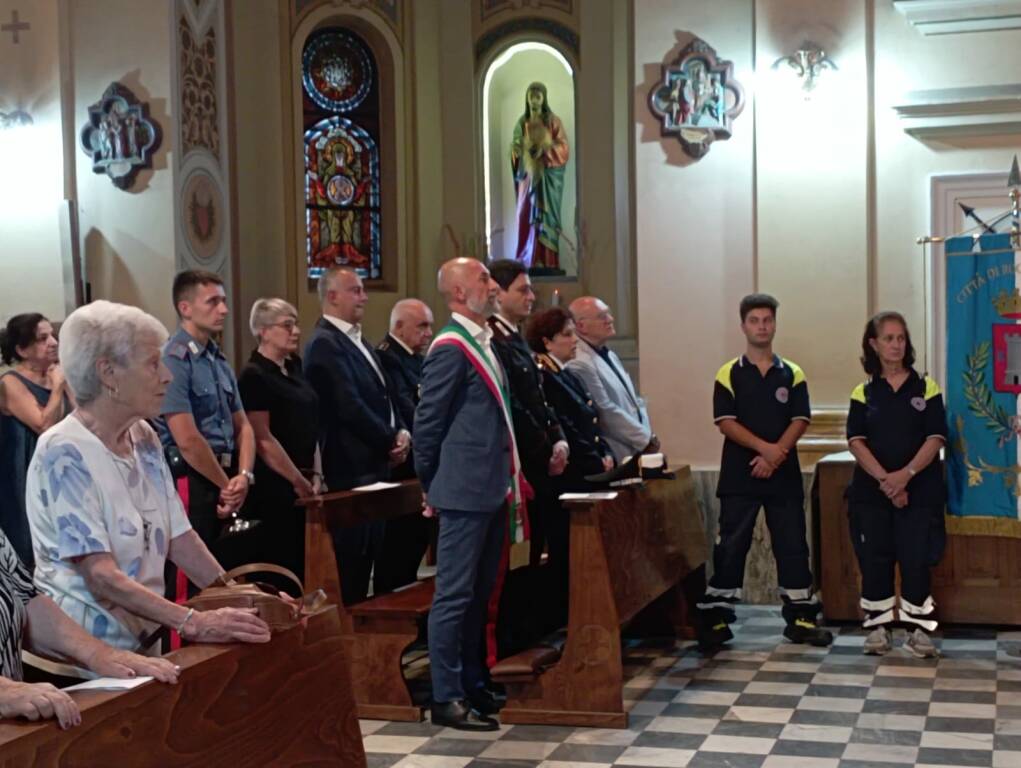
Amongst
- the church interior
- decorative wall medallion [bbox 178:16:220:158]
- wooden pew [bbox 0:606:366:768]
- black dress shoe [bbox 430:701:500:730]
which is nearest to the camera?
wooden pew [bbox 0:606:366:768]

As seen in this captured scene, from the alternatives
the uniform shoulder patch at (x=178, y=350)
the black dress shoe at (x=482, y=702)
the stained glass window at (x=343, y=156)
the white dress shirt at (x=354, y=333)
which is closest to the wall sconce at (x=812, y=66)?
the white dress shirt at (x=354, y=333)

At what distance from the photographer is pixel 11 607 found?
2.68 meters

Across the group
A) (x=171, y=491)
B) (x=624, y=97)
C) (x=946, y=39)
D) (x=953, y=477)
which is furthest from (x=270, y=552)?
(x=624, y=97)

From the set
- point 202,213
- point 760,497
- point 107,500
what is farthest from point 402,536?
point 202,213

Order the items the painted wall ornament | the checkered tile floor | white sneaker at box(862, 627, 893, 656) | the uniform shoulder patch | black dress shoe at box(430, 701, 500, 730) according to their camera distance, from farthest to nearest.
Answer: the painted wall ornament → white sneaker at box(862, 627, 893, 656) → the uniform shoulder patch → black dress shoe at box(430, 701, 500, 730) → the checkered tile floor

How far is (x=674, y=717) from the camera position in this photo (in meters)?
5.19

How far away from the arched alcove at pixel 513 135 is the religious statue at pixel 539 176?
24 millimetres

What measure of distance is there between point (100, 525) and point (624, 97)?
9.65 meters

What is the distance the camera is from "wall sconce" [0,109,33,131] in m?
9.61

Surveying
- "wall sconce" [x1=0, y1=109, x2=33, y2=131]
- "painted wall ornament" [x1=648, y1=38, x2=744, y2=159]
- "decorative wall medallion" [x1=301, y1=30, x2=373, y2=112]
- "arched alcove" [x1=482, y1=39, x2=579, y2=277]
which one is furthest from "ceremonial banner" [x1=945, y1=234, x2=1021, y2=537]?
"decorative wall medallion" [x1=301, y1=30, x2=373, y2=112]

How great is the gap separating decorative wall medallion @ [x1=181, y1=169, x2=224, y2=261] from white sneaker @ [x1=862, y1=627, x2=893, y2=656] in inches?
223

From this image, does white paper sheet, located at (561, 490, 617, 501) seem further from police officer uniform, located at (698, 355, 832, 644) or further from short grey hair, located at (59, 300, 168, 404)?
short grey hair, located at (59, 300, 168, 404)

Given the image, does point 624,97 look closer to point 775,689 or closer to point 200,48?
point 200,48

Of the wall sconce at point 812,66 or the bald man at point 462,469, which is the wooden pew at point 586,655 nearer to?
the bald man at point 462,469
